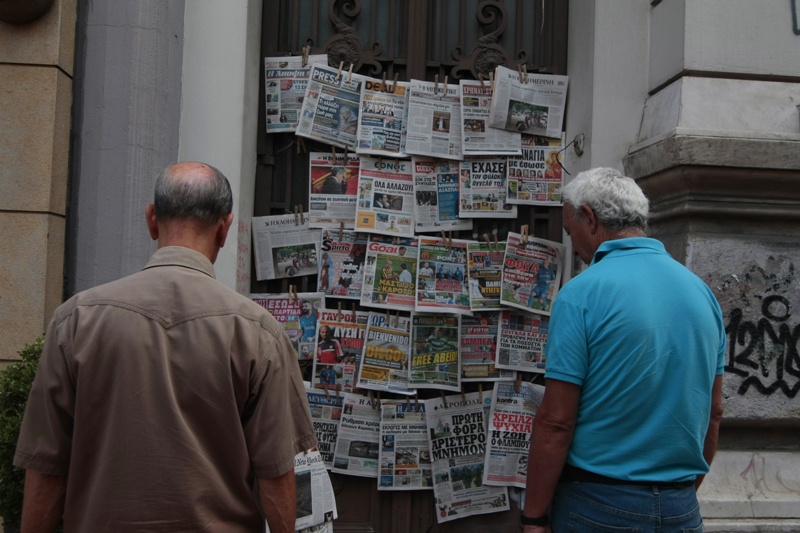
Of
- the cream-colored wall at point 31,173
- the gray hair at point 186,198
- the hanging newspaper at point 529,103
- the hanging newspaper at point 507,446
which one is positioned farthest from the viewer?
the hanging newspaper at point 529,103

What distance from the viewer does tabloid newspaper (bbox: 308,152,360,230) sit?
3.79 m

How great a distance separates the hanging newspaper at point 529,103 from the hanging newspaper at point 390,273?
768mm

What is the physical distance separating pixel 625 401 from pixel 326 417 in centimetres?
190

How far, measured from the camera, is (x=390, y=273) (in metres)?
3.78

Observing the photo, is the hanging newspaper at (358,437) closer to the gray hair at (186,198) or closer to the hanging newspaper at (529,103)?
the hanging newspaper at (529,103)

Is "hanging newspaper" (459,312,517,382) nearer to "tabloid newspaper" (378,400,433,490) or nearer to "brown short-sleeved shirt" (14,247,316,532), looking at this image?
"tabloid newspaper" (378,400,433,490)

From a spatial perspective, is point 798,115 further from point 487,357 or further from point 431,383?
point 431,383

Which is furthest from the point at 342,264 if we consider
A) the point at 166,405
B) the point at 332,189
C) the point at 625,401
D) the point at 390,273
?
the point at 166,405

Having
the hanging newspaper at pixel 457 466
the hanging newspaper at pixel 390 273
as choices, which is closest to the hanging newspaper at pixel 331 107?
the hanging newspaper at pixel 390 273

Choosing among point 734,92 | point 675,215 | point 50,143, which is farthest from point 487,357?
point 50,143

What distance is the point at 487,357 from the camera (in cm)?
378

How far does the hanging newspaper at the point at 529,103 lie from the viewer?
3820 millimetres

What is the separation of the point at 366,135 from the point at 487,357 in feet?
4.08

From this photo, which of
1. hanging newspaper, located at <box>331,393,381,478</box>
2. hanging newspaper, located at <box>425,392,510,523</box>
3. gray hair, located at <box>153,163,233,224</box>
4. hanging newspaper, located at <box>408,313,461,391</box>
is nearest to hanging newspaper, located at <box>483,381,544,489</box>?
hanging newspaper, located at <box>425,392,510,523</box>
